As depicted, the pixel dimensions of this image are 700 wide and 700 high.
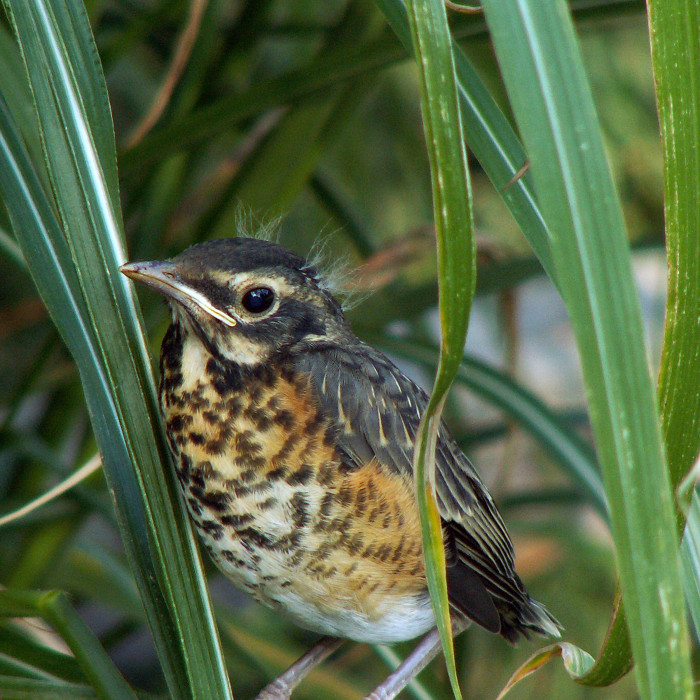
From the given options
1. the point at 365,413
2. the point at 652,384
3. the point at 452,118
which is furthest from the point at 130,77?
the point at 652,384

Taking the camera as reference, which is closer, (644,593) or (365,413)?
(644,593)

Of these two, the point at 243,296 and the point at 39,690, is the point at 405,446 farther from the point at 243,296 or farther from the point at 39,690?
the point at 39,690

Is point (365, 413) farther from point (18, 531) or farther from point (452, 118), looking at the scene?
point (18, 531)

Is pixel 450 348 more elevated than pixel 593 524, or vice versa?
pixel 450 348

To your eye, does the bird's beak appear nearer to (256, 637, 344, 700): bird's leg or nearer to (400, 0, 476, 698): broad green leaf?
(400, 0, 476, 698): broad green leaf

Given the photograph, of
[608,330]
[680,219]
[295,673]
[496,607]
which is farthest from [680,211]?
[295,673]

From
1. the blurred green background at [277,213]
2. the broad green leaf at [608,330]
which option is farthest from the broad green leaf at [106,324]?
the broad green leaf at [608,330]

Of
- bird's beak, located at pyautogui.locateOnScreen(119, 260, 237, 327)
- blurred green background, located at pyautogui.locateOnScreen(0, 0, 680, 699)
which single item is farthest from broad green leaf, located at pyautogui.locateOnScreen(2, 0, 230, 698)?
blurred green background, located at pyautogui.locateOnScreen(0, 0, 680, 699)
